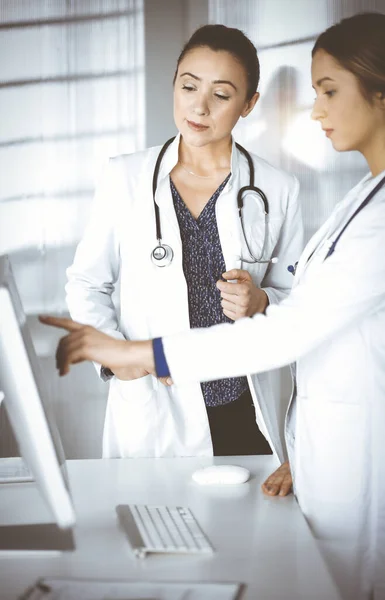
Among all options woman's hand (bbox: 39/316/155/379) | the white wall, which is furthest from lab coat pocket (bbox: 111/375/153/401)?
the white wall

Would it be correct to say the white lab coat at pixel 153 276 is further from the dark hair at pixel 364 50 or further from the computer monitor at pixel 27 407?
the computer monitor at pixel 27 407

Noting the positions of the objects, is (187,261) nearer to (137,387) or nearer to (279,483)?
(137,387)

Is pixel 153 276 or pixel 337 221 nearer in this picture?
pixel 337 221

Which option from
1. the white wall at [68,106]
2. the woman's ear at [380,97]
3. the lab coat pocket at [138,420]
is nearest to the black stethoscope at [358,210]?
the woman's ear at [380,97]

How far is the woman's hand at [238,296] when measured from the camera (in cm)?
171

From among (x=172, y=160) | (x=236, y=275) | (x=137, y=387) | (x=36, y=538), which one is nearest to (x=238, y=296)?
(x=236, y=275)

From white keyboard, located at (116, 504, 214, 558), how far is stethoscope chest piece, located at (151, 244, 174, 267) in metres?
0.77

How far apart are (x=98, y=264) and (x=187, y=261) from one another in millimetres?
239

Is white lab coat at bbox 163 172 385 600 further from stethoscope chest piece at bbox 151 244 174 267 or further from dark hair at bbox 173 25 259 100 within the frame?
dark hair at bbox 173 25 259 100

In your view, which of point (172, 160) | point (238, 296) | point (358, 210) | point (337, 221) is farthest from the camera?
point (172, 160)

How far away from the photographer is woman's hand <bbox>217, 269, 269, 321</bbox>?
5.61 feet

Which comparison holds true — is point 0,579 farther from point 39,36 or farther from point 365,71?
point 39,36

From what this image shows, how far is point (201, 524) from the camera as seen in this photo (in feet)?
3.99


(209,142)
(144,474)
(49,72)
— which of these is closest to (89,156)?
(49,72)
